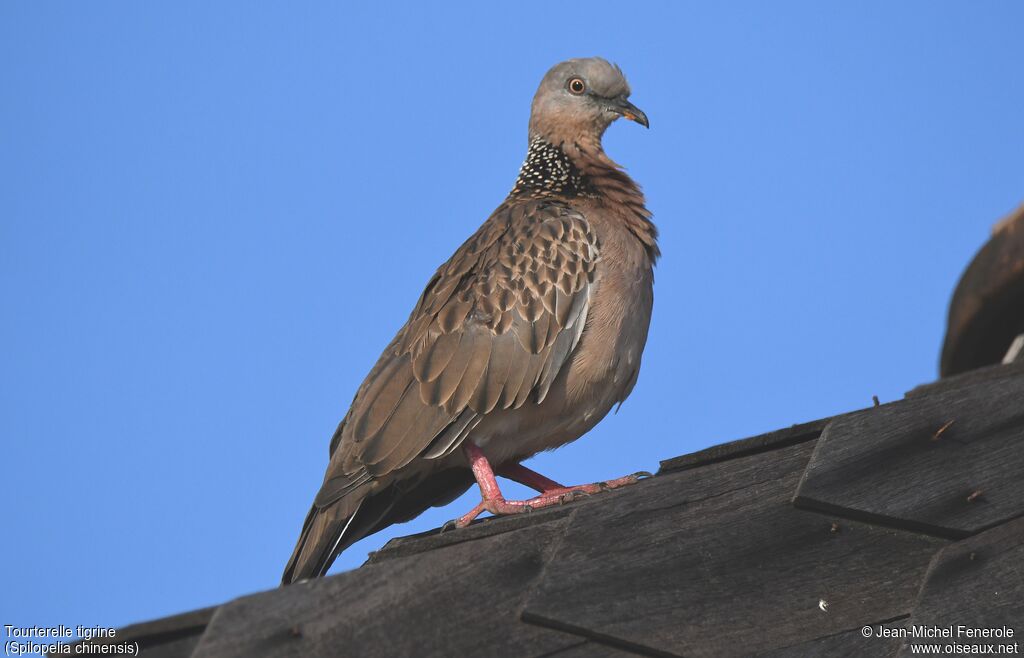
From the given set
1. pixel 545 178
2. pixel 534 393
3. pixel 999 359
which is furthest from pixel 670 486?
pixel 545 178

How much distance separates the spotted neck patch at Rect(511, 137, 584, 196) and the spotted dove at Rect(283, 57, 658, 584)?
0.38 meters

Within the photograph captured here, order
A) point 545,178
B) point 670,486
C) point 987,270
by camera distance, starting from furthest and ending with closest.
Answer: point 545,178 → point 987,270 → point 670,486

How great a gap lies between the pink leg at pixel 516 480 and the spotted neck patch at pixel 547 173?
1.64 metres

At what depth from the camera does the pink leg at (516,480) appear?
5.20 meters

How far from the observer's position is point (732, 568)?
3.59 metres

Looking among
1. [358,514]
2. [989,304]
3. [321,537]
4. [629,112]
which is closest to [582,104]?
[629,112]

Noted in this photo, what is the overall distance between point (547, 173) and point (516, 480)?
1929 mm

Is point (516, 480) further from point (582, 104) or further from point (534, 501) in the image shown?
point (582, 104)

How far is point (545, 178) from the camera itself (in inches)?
306

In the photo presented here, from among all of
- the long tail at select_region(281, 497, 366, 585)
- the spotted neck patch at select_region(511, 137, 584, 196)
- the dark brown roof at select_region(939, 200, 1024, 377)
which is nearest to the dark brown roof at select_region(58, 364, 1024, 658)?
the long tail at select_region(281, 497, 366, 585)

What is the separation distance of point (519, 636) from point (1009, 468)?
143cm

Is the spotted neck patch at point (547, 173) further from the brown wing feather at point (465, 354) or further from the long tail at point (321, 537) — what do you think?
the long tail at point (321, 537)

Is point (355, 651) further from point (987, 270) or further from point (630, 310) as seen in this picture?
point (987, 270)

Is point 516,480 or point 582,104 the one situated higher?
point 582,104
